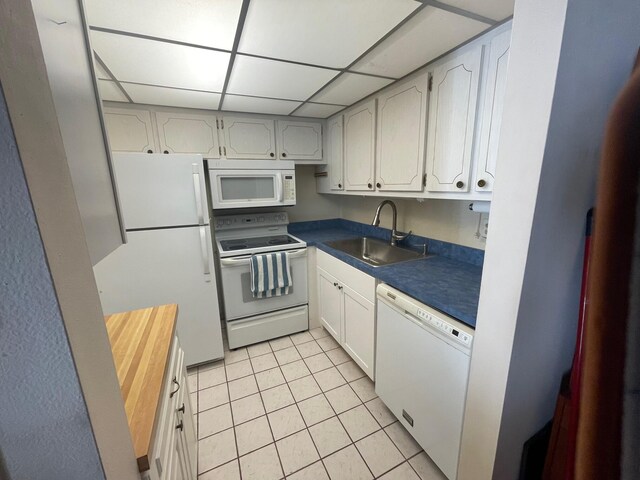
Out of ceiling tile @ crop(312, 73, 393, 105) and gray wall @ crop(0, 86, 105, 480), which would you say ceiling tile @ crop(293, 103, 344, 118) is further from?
gray wall @ crop(0, 86, 105, 480)

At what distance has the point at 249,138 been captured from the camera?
2.44m

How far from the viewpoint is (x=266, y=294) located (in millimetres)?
2301

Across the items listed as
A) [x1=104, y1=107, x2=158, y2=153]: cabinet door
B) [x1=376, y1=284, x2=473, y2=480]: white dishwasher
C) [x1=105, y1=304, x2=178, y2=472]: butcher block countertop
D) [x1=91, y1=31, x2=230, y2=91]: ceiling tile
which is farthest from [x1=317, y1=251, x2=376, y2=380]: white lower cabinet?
[x1=104, y1=107, x2=158, y2=153]: cabinet door

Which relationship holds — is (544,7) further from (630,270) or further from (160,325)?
(160,325)

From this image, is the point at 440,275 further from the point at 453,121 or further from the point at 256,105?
the point at 256,105

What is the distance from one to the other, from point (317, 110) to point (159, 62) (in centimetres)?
133

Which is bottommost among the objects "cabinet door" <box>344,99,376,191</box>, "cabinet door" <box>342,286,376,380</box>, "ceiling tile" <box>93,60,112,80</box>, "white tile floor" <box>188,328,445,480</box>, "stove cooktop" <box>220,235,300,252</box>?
"white tile floor" <box>188,328,445,480</box>

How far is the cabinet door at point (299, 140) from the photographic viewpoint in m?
2.57

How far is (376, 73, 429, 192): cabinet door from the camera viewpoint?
1.61m

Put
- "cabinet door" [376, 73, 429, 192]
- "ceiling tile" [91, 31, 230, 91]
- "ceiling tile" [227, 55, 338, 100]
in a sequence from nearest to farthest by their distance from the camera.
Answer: "ceiling tile" [91, 31, 230, 91] → "ceiling tile" [227, 55, 338, 100] → "cabinet door" [376, 73, 429, 192]

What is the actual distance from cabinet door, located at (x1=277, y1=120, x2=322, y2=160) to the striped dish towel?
104 centimetres

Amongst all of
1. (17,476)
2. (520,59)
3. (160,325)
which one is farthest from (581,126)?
(160,325)

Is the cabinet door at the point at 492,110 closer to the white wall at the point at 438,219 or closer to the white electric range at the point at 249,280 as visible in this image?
the white wall at the point at 438,219

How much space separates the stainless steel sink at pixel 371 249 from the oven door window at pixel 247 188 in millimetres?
747
